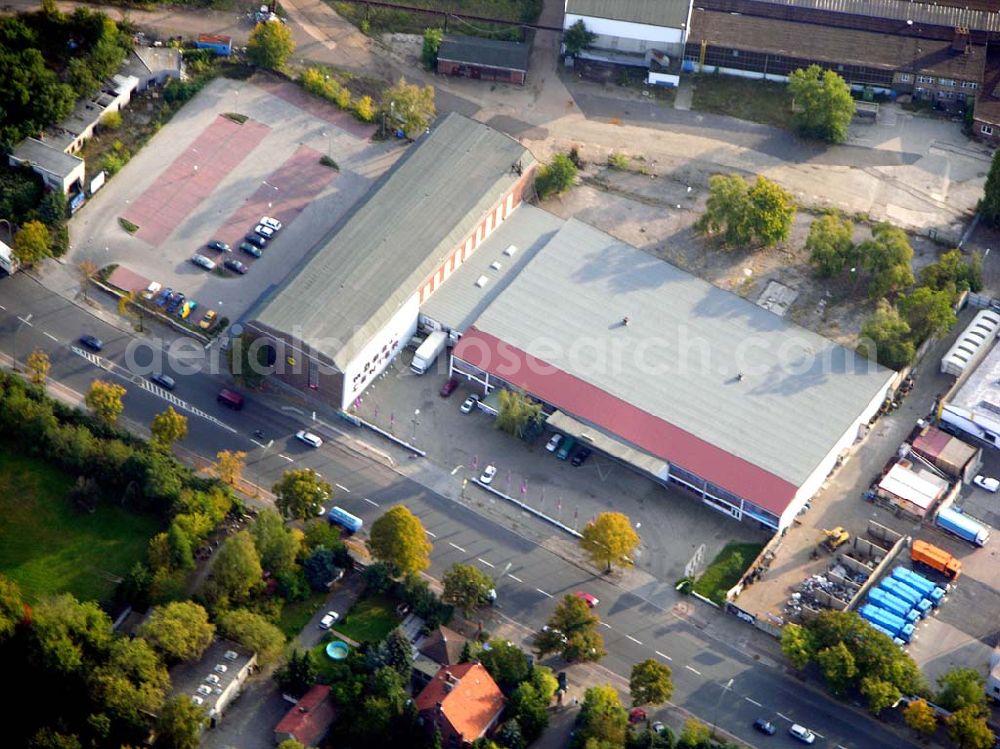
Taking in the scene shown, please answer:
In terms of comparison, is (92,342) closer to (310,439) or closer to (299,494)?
(310,439)

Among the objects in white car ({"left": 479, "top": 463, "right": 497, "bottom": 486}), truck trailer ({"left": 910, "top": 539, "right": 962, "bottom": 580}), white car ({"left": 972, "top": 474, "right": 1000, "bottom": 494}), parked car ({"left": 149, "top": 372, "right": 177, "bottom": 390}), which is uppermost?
white car ({"left": 972, "top": 474, "right": 1000, "bottom": 494})

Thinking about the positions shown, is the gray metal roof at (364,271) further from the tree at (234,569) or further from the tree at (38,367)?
the tree at (234,569)

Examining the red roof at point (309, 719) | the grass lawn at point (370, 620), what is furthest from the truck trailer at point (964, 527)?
the red roof at point (309, 719)

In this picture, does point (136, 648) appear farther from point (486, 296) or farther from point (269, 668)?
point (486, 296)

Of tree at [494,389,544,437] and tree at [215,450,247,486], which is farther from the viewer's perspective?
tree at [494,389,544,437]

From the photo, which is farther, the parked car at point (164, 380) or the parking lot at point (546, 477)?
the parked car at point (164, 380)

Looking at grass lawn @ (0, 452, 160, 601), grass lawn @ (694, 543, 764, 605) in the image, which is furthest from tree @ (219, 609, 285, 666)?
grass lawn @ (694, 543, 764, 605)

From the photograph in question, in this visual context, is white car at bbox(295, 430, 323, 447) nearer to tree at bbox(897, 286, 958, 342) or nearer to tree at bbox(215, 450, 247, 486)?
tree at bbox(215, 450, 247, 486)
